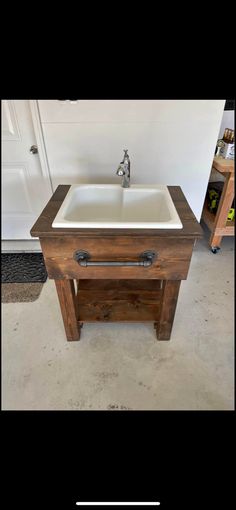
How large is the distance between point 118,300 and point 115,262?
17.9 inches

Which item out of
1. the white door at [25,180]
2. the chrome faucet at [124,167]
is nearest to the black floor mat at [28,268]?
the white door at [25,180]

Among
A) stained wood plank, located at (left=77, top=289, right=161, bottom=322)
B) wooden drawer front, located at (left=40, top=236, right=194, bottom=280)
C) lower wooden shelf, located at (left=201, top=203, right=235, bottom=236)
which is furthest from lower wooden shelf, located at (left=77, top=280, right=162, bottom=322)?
lower wooden shelf, located at (left=201, top=203, right=235, bottom=236)

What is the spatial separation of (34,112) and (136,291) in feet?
3.95

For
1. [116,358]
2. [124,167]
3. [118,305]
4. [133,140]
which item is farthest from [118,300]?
[133,140]

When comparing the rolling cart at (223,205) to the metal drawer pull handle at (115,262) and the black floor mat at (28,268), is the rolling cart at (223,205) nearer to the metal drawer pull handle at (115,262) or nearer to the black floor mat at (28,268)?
the metal drawer pull handle at (115,262)

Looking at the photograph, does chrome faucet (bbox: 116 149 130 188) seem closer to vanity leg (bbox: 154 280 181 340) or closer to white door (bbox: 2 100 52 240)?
vanity leg (bbox: 154 280 181 340)

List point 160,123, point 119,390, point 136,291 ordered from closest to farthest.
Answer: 1. point 119,390
2. point 136,291
3. point 160,123

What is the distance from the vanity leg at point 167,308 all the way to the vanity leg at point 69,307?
1.37 feet

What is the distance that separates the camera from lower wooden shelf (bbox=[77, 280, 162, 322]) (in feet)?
4.27

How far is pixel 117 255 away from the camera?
99cm
